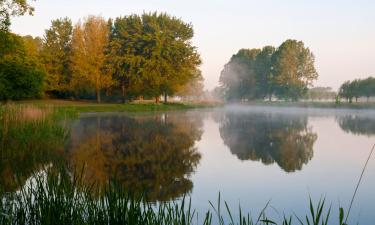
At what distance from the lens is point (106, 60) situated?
6338cm

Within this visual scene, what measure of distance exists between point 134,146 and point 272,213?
11.1 m

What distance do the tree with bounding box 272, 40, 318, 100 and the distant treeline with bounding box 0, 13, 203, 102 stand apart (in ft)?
121

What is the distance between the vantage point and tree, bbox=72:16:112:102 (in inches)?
2298

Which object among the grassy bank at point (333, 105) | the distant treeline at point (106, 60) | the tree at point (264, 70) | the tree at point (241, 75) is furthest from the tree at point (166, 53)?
the tree at point (241, 75)

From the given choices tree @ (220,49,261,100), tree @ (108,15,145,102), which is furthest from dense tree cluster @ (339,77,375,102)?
tree @ (108,15,145,102)

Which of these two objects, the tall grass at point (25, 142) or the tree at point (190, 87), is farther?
the tree at point (190, 87)

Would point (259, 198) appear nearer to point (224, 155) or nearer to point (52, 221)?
point (52, 221)

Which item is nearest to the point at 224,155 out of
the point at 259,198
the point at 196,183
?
the point at 196,183

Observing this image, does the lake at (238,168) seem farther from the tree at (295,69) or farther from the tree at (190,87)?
the tree at (295,69)

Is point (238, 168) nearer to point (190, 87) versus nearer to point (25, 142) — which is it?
point (25, 142)

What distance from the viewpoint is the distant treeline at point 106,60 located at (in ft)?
186

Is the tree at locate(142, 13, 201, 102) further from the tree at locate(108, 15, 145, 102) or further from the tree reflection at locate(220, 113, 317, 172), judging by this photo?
the tree reflection at locate(220, 113, 317, 172)

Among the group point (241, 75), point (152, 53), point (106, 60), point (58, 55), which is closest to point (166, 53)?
point (152, 53)

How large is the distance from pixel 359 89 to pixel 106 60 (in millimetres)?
61446
